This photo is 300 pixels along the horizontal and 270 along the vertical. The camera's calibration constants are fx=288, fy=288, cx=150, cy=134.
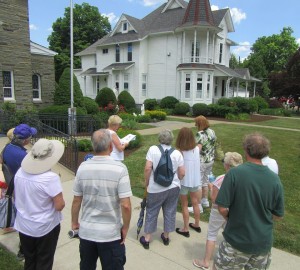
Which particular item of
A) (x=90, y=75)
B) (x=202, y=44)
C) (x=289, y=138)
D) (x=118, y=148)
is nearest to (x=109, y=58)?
(x=90, y=75)

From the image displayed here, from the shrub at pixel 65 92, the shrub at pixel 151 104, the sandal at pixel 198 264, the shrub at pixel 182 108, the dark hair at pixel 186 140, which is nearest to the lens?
the sandal at pixel 198 264

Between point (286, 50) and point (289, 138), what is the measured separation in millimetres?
50883

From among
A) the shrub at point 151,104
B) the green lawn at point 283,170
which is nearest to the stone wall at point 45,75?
the green lawn at point 283,170

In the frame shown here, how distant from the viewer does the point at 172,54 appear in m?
28.0

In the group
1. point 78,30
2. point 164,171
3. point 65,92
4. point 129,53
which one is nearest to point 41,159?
point 164,171

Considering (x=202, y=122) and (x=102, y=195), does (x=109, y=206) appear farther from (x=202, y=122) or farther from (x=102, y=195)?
(x=202, y=122)

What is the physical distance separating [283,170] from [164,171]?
237 inches

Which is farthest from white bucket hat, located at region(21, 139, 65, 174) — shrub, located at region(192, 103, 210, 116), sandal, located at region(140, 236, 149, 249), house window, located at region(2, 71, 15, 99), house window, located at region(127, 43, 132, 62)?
house window, located at region(127, 43, 132, 62)

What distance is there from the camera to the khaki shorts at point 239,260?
8.66 feet

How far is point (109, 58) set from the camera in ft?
105

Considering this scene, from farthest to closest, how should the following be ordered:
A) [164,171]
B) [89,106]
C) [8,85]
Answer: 1. [89,106]
2. [8,85]
3. [164,171]

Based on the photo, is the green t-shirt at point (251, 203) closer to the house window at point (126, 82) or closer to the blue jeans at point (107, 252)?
the blue jeans at point (107, 252)

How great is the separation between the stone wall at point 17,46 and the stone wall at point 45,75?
138 centimetres

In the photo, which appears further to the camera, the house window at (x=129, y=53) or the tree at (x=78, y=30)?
the tree at (x=78, y=30)
